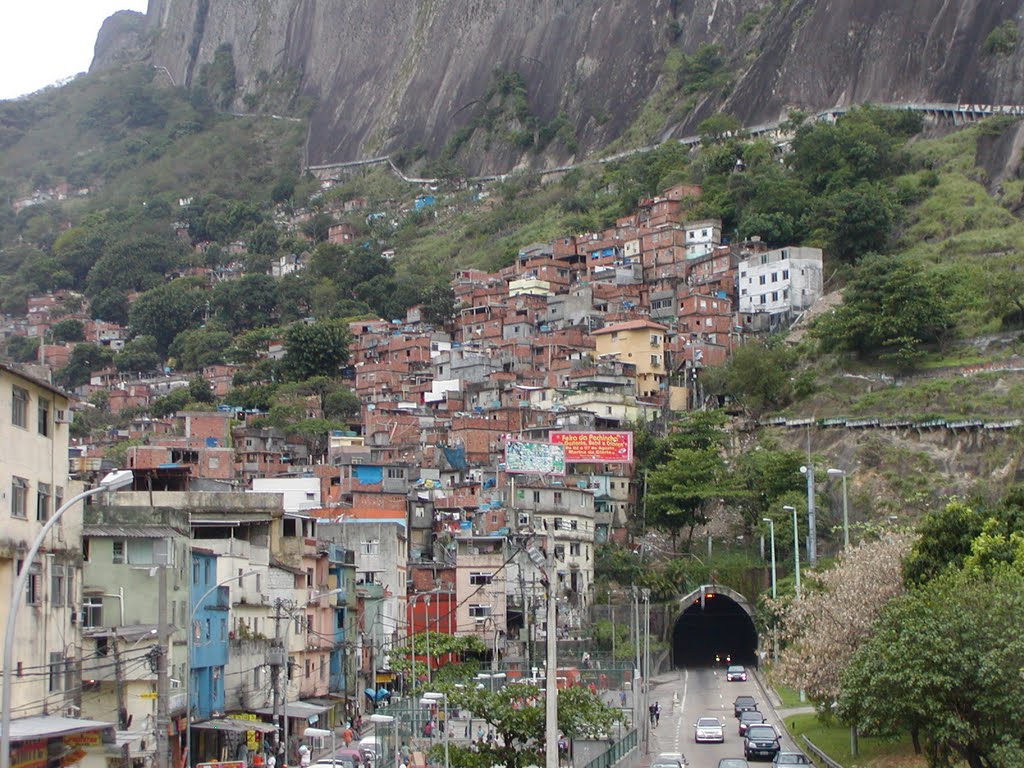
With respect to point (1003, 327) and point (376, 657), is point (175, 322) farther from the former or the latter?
point (376, 657)

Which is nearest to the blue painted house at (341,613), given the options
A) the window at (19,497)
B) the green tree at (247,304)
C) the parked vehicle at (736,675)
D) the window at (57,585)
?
the parked vehicle at (736,675)

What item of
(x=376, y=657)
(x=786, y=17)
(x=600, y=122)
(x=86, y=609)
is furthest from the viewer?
(x=600, y=122)

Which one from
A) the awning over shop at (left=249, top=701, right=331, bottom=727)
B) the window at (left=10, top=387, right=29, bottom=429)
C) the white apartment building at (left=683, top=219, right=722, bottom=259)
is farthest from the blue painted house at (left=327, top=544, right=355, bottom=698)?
the white apartment building at (left=683, top=219, right=722, bottom=259)

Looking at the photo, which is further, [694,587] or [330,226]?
[330,226]

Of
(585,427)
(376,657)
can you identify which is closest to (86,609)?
(376,657)

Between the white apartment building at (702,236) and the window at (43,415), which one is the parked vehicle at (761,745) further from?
the white apartment building at (702,236)
